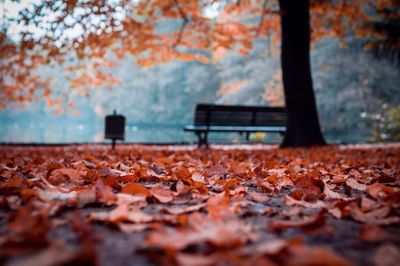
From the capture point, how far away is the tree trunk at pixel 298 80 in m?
7.63

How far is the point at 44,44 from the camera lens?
487 centimetres

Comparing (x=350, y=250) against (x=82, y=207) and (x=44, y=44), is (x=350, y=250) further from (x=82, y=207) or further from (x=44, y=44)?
(x=44, y=44)

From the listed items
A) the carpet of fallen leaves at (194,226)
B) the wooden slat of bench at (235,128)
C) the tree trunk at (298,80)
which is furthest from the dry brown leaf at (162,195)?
the wooden slat of bench at (235,128)

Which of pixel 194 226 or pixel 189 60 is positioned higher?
pixel 189 60

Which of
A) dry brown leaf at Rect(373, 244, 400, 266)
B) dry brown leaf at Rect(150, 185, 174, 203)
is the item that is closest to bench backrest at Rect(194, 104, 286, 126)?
dry brown leaf at Rect(150, 185, 174, 203)

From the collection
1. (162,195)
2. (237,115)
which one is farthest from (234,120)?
(162,195)

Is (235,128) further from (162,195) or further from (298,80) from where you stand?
(162,195)

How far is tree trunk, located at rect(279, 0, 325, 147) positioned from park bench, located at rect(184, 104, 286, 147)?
72.4 inches

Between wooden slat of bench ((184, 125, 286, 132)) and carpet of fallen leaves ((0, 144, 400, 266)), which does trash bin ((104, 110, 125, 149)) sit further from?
carpet of fallen leaves ((0, 144, 400, 266))

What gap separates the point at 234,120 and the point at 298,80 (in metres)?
2.32

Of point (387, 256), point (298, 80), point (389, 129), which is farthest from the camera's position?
point (389, 129)

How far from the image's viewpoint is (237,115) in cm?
956

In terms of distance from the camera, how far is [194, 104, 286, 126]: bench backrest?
8930 mm

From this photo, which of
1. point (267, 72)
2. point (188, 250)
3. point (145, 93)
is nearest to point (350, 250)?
point (188, 250)
